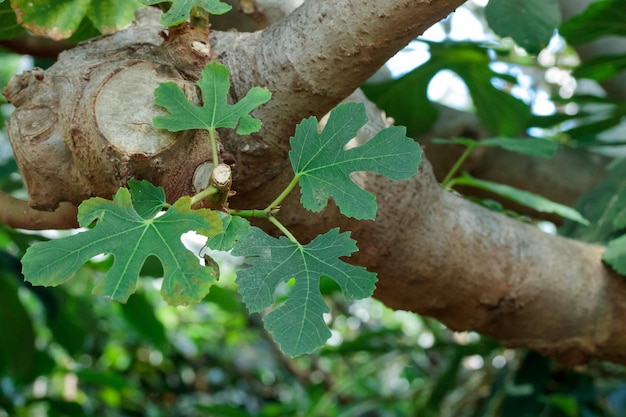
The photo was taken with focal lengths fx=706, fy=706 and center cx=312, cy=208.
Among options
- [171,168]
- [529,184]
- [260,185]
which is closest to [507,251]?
[260,185]

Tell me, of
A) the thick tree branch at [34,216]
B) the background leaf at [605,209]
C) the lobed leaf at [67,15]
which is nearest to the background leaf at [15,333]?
the thick tree branch at [34,216]

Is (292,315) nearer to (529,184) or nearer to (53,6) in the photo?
(53,6)

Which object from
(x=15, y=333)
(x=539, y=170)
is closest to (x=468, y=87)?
(x=539, y=170)

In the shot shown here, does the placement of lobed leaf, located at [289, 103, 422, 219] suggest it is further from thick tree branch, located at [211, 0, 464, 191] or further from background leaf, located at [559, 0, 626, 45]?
background leaf, located at [559, 0, 626, 45]

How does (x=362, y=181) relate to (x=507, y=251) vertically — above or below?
above

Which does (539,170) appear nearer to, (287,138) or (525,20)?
(525,20)
